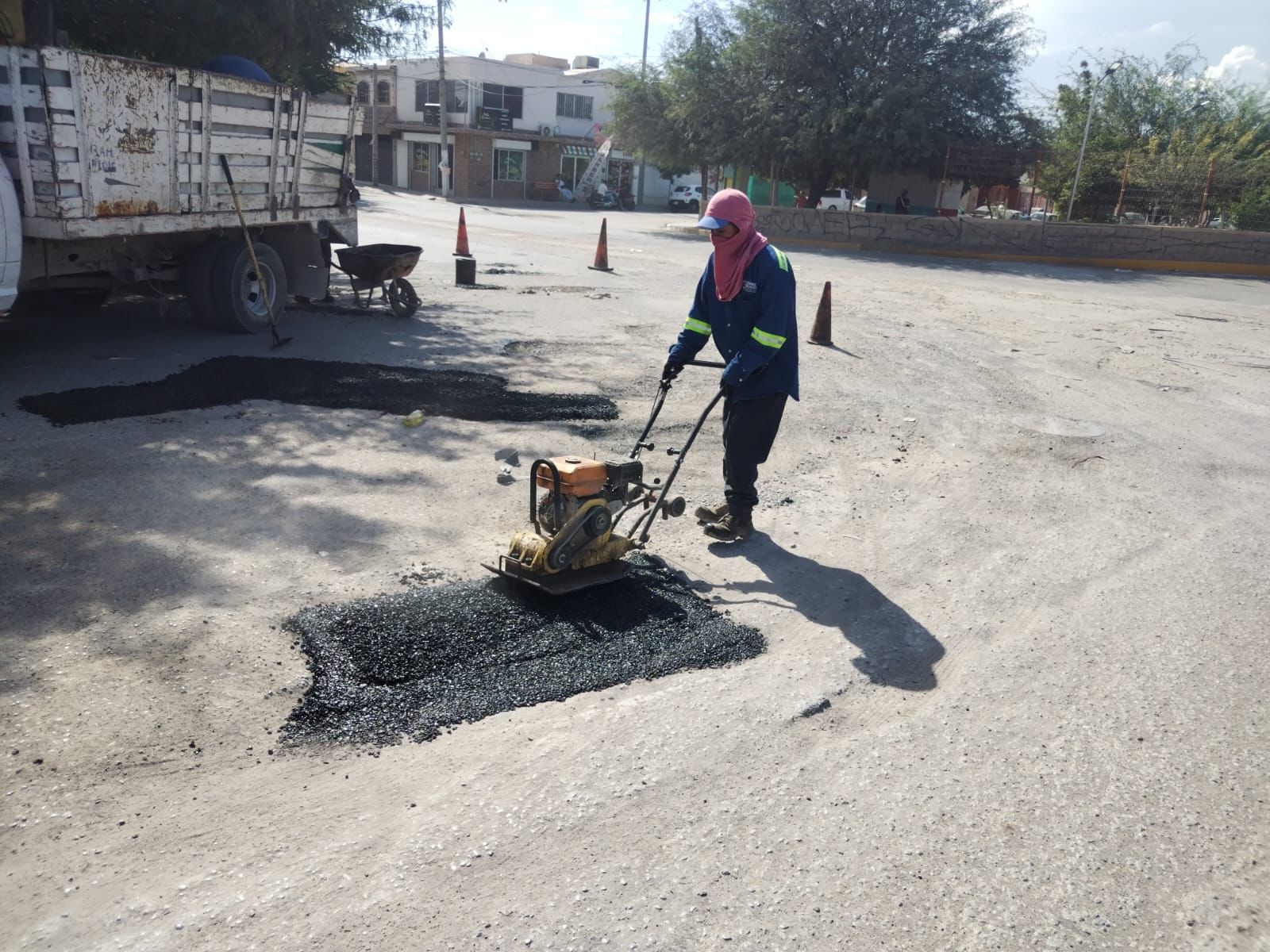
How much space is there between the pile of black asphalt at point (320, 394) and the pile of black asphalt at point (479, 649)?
313cm

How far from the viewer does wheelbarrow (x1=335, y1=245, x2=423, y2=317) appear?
1052 cm

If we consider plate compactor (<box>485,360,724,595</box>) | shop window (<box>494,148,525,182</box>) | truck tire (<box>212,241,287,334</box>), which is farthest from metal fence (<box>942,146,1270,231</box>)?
shop window (<box>494,148,525,182</box>)

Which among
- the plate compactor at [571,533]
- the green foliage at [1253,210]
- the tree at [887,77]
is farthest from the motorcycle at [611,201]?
the plate compactor at [571,533]

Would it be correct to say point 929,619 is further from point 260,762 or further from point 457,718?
point 260,762

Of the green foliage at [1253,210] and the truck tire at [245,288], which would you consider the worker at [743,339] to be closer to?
the truck tire at [245,288]

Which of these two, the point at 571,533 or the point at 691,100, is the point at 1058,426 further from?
the point at 691,100

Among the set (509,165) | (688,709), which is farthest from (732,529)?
(509,165)

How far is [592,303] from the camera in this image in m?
13.0

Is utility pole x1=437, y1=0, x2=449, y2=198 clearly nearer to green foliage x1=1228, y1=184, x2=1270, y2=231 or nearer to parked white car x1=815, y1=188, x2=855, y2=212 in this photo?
parked white car x1=815, y1=188, x2=855, y2=212

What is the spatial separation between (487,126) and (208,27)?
4422 cm

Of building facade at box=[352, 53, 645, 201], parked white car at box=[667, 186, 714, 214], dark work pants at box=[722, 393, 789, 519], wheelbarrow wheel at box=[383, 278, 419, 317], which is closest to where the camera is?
dark work pants at box=[722, 393, 789, 519]

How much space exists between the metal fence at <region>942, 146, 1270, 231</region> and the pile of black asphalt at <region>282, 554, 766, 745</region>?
2332cm

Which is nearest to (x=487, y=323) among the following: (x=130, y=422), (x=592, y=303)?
(x=592, y=303)

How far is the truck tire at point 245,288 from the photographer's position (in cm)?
908
